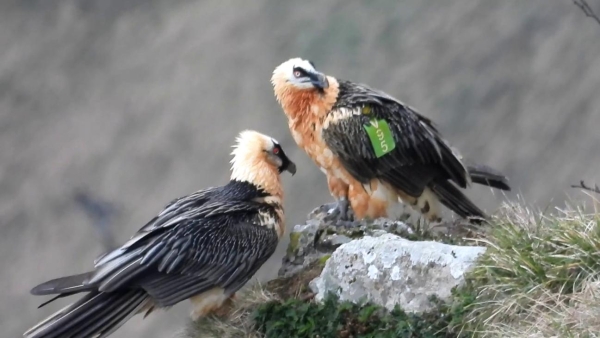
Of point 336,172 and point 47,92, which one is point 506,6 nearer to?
point 336,172

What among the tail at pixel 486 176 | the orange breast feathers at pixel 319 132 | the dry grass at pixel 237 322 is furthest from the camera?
the tail at pixel 486 176

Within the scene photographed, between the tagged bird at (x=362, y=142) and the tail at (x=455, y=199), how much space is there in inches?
1.2

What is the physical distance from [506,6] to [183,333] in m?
2.60

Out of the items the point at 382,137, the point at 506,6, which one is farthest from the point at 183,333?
the point at 506,6

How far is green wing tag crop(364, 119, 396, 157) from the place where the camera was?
350cm

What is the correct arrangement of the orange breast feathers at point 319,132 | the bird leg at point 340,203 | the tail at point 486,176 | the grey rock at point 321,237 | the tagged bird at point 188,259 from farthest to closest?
the tail at point 486,176, the bird leg at point 340,203, the orange breast feathers at point 319,132, the grey rock at point 321,237, the tagged bird at point 188,259

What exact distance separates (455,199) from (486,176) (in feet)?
0.82

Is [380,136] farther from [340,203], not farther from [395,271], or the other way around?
[395,271]

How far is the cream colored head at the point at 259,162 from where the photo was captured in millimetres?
3449

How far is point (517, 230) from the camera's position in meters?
2.95

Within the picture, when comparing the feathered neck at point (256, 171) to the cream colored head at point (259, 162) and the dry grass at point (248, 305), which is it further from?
the dry grass at point (248, 305)

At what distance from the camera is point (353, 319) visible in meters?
2.89

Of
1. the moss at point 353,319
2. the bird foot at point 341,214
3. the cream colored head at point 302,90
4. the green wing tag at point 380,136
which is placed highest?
the cream colored head at point 302,90

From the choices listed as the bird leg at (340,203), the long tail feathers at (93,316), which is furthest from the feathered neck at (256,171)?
the long tail feathers at (93,316)
